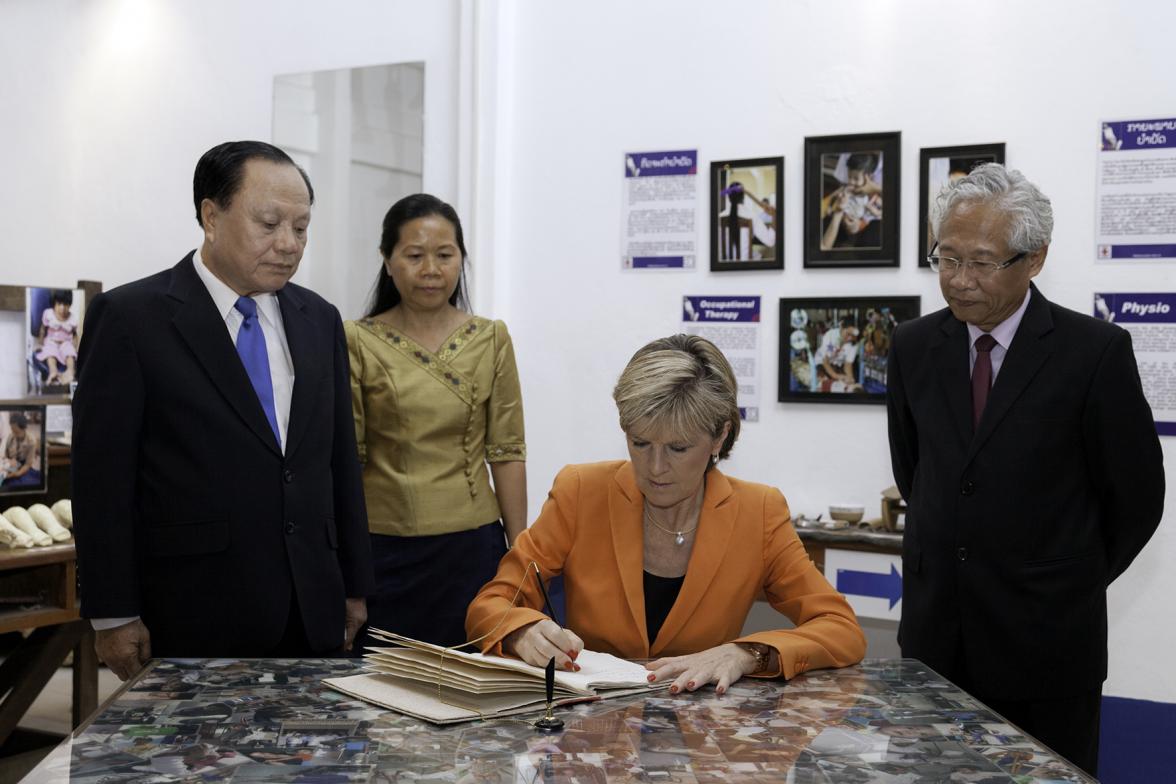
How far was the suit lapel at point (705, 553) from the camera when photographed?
84.8 inches

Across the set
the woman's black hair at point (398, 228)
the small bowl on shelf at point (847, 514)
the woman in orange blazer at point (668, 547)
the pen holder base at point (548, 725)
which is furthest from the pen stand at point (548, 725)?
the small bowl on shelf at point (847, 514)

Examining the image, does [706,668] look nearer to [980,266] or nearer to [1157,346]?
[980,266]

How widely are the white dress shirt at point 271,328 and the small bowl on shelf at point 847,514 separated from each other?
Result: 1919 mm

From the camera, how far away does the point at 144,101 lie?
5.21 metres

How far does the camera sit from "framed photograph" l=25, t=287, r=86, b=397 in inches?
165

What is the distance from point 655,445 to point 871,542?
154cm

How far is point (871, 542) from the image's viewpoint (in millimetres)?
3453

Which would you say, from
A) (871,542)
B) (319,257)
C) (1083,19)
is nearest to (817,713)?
(871,542)

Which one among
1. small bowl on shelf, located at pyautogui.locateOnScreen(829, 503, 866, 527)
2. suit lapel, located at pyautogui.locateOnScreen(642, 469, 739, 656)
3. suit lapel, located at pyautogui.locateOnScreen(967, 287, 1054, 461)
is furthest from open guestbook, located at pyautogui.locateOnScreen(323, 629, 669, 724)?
small bowl on shelf, located at pyautogui.locateOnScreen(829, 503, 866, 527)

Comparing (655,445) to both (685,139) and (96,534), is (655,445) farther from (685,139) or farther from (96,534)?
(685,139)

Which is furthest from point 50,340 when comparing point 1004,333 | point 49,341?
point 1004,333

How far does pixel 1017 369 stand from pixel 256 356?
5.21 ft

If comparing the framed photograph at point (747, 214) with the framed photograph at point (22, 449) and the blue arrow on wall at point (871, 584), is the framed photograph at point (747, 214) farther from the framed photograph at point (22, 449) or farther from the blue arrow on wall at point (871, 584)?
the framed photograph at point (22, 449)

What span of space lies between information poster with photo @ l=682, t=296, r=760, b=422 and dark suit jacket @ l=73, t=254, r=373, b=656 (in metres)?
1.92
